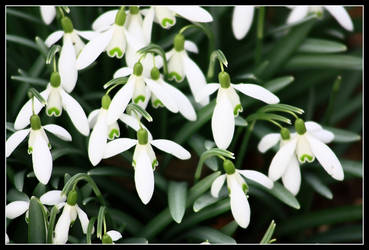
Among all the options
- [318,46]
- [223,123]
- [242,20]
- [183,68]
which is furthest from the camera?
[318,46]

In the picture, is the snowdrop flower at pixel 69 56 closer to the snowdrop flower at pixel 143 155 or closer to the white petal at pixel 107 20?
the white petal at pixel 107 20

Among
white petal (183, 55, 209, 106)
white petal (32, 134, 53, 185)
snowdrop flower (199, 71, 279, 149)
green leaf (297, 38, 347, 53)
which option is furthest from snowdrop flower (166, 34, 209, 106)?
green leaf (297, 38, 347, 53)

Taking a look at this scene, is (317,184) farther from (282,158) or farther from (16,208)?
(16,208)

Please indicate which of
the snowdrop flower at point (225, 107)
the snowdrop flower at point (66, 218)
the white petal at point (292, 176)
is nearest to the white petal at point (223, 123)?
the snowdrop flower at point (225, 107)

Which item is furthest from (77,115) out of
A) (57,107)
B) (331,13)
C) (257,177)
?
(331,13)

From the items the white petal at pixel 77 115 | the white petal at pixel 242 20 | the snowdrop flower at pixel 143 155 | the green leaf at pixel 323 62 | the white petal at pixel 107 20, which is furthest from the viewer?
the green leaf at pixel 323 62

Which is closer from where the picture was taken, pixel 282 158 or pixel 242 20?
pixel 282 158

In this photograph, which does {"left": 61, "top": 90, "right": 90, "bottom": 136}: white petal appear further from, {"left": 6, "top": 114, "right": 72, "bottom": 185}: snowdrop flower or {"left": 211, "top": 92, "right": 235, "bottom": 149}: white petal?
{"left": 211, "top": 92, "right": 235, "bottom": 149}: white petal

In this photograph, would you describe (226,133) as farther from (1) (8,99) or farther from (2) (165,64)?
(1) (8,99)
